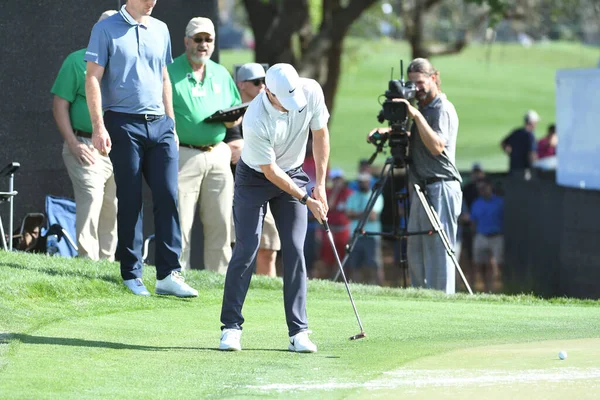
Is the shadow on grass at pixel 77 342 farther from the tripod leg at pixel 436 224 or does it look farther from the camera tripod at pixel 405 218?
the tripod leg at pixel 436 224

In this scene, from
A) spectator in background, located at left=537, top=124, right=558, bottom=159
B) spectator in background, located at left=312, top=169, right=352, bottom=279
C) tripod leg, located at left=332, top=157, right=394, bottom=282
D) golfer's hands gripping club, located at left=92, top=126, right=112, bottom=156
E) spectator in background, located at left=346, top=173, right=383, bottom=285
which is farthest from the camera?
spectator in background, located at left=537, top=124, right=558, bottom=159

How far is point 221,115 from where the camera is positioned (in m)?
10.0

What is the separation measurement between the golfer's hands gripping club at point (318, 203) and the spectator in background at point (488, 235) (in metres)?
12.0

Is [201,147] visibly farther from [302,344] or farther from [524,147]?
[524,147]

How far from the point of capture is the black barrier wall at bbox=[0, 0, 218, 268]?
11250 millimetres

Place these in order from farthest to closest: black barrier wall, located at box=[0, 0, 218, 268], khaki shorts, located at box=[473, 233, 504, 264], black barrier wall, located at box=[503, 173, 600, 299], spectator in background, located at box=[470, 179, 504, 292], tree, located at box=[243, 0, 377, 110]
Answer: tree, located at box=[243, 0, 377, 110], khaki shorts, located at box=[473, 233, 504, 264], spectator in background, located at box=[470, 179, 504, 292], black barrier wall, located at box=[503, 173, 600, 299], black barrier wall, located at box=[0, 0, 218, 268]

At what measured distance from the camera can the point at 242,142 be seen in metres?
11.1

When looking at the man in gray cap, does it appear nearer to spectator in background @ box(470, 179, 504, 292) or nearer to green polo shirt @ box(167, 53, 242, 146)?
green polo shirt @ box(167, 53, 242, 146)

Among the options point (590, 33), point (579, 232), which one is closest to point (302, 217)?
point (579, 232)

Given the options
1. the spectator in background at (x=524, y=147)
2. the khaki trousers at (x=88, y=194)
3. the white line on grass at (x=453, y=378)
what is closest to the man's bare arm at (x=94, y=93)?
the khaki trousers at (x=88, y=194)

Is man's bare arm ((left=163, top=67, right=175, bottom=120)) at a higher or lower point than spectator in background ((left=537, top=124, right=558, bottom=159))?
higher

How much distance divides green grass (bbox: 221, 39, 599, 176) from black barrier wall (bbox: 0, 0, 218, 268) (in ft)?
81.7

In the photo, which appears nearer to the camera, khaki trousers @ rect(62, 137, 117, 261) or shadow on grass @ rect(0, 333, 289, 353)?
shadow on grass @ rect(0, 333, 289, 353)

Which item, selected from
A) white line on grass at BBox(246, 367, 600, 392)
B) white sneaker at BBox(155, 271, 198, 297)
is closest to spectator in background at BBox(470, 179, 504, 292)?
white sneaker at BBox(155, 271, 198, 297)
